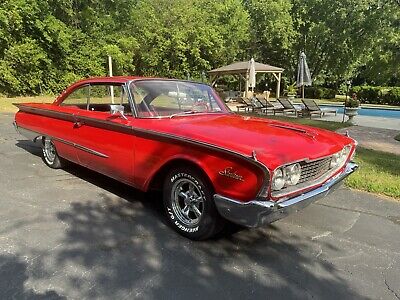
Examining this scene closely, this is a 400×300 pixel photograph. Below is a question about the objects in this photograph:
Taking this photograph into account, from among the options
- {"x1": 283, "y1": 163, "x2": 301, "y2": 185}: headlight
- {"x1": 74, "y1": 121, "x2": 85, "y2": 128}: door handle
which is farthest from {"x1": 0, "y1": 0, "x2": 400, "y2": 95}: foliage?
{"x1": 283, "y1": 163, "x2": 301, "y2": 185}: headlight

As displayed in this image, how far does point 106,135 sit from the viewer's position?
4133 millimetres

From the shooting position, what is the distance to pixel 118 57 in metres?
21.2

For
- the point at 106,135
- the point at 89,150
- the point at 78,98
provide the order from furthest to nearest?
1. the point at 78,98
2. the point at 89,150
3. the point at 106,135

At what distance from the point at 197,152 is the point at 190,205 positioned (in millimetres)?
594

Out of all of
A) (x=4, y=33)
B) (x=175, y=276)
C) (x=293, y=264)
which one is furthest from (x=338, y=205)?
(x=4, y=33)

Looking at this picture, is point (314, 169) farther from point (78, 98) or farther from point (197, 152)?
point (78, 98)

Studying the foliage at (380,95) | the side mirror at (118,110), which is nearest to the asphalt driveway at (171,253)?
the side mirror at (118,110)

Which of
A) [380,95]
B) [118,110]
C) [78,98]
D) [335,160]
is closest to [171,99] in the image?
[118,110]

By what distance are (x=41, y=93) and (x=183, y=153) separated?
18.0 m

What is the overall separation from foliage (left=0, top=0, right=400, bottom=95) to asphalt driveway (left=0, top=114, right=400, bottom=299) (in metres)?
15.5

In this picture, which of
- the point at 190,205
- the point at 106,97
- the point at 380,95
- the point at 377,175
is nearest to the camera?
the point at 190,205

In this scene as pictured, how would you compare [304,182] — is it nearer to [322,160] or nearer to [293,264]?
[322,160]

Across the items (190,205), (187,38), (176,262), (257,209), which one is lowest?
(176,262)

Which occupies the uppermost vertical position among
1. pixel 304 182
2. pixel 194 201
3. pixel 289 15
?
pixel 289 15
